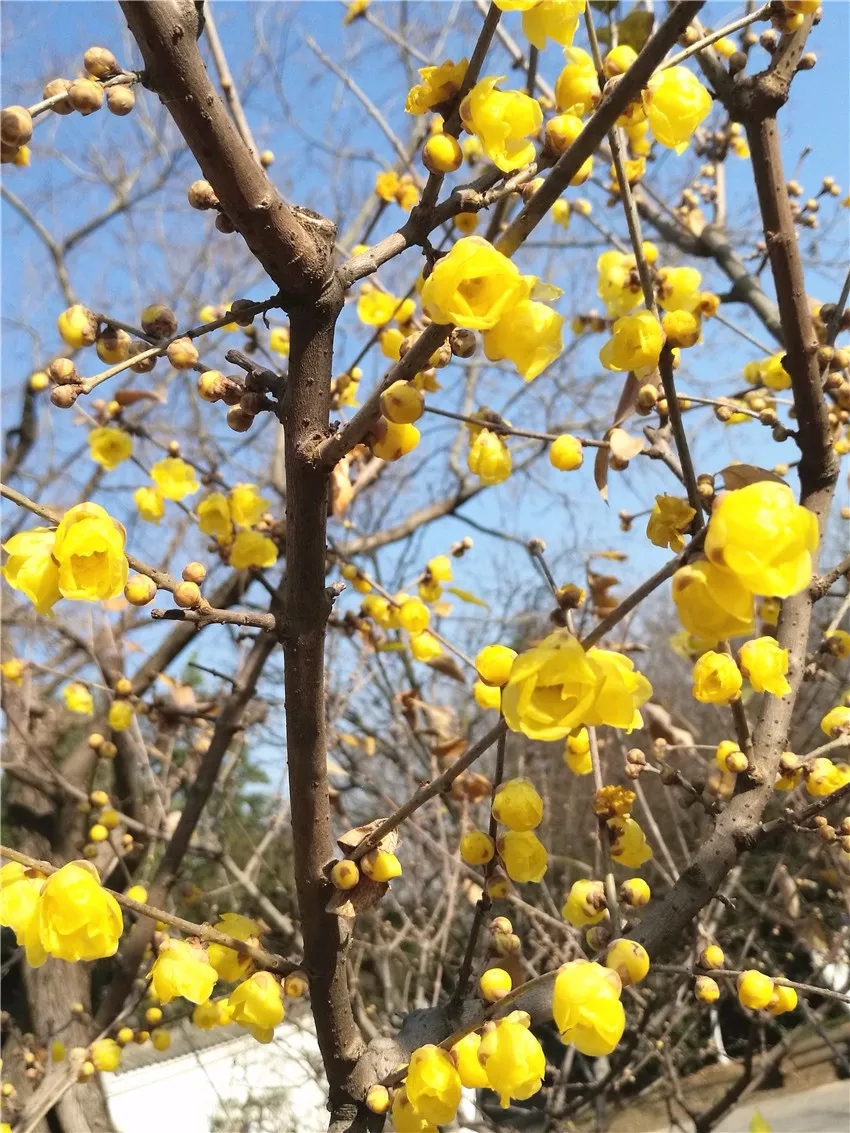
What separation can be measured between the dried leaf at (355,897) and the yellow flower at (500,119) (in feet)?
2.86


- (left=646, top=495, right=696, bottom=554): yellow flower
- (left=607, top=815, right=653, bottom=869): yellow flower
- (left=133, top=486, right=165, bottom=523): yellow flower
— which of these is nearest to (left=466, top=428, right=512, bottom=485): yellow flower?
(left=646, top=495, right=696, bottom=554): yellow flower

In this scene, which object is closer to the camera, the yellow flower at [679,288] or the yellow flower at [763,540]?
the yellow flower at [763,540]

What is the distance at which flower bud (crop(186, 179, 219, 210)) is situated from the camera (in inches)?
36.2

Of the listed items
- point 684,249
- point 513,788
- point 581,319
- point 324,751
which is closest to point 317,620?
point 324,751

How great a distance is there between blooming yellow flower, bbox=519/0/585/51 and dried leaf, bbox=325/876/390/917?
1.00 meters

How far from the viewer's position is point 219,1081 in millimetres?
6367

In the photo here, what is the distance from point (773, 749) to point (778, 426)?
611mm

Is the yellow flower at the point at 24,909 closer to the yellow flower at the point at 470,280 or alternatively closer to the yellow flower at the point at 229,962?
the yellow flower at the point at 229,962

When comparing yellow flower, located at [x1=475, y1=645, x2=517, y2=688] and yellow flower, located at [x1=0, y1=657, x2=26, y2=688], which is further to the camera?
yellow flower, located at [x1=0, y1=657, x2=26, y2=688]

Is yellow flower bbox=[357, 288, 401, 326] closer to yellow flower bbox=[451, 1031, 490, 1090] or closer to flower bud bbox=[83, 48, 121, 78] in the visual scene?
flower bud bbox=[83, 48, 121, 78]

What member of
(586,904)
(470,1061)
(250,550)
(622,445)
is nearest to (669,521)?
(622,445)

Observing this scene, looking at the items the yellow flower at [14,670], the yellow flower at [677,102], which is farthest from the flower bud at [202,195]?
the yellow flower at [14,670]

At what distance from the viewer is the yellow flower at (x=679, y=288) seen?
1.53 meters

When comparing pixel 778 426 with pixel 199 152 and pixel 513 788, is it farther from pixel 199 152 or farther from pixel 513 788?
pixel 199 152
